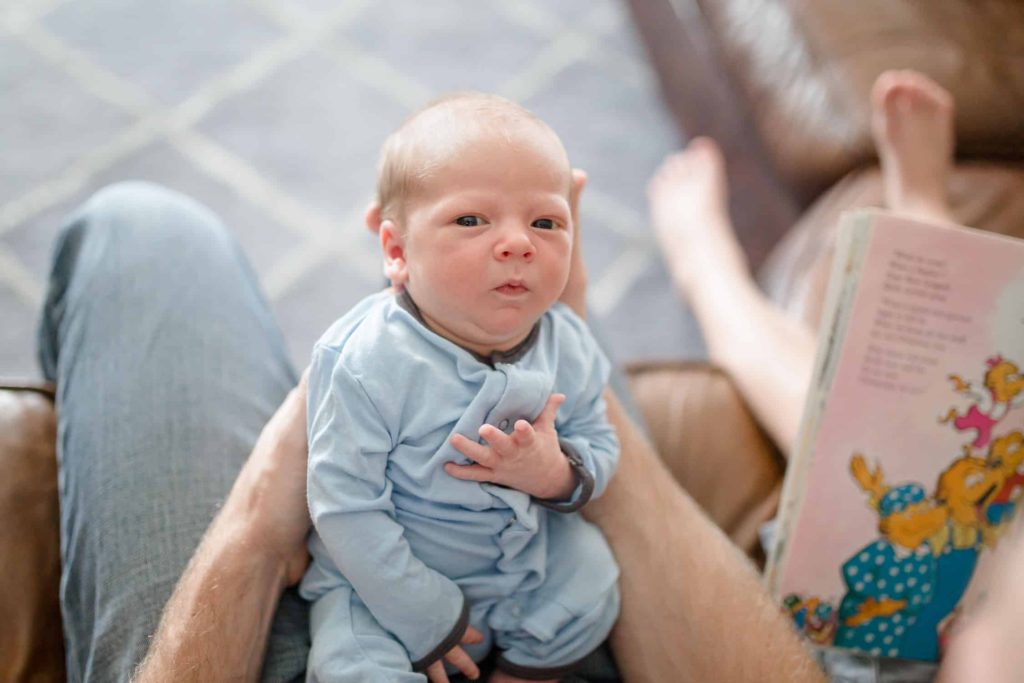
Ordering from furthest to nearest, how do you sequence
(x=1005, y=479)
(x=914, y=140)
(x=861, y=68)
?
(x=861, y=68), (x=914, y=140), (x=1005, y=479)

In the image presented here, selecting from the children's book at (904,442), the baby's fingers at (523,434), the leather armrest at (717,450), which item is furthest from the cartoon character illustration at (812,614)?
the baby's fingers at (523,434)

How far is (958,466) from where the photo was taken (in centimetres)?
103

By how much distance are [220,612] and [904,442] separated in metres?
0.78

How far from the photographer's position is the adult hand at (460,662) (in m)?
0.84

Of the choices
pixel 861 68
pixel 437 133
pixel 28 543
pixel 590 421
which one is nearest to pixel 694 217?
pixel 861 68

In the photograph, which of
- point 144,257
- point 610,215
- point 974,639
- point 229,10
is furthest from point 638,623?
point 229,10

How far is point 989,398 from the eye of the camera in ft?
Result: 3.33

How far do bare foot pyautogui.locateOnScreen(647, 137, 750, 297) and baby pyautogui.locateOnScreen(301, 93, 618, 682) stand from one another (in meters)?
0.90

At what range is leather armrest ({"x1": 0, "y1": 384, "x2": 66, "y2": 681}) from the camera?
2.99 ft

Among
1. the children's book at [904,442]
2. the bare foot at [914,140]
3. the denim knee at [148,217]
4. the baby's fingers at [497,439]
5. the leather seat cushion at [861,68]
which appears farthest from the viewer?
the leather seat cushion at [861,68]

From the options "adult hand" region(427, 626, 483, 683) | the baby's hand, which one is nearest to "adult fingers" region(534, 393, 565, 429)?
the baby's hand

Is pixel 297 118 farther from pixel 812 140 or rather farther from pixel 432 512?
pixel 432 512

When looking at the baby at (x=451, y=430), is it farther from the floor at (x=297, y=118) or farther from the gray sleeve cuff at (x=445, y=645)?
the floor at (x=297, y=118)

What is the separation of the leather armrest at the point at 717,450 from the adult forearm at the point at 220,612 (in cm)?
57
